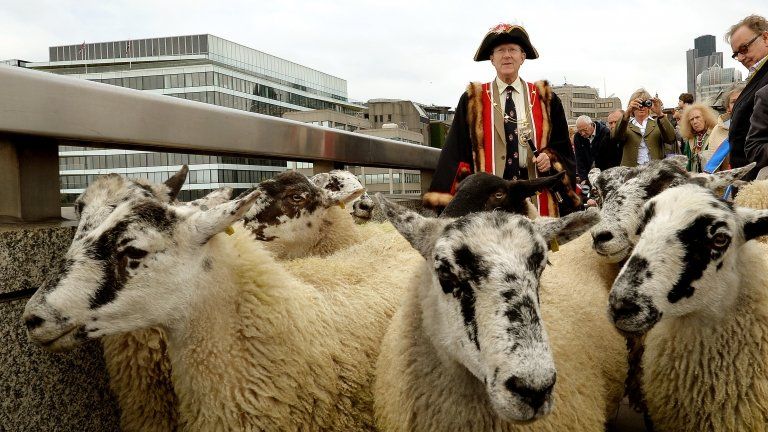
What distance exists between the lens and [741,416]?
94.9 inches

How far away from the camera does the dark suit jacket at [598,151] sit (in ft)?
25.1

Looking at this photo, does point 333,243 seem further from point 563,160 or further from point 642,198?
point 642,198

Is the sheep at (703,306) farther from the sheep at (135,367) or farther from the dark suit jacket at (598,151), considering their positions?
the dark suit jacket at (598,151)

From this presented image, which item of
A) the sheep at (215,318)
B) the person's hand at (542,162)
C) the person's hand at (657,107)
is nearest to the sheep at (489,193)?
the sheep at (215,318)

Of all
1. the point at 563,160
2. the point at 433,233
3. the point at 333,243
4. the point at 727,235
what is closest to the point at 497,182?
the point at 433,233

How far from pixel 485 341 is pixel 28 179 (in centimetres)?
190

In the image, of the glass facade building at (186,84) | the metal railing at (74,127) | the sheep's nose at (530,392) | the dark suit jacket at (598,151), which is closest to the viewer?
the sheep's nose at (530,392)

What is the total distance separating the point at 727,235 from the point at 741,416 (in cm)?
75

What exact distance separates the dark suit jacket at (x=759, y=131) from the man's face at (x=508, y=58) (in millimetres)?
1577

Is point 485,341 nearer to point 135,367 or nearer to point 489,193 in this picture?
point 489,193

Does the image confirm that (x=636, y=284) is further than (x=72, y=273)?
Yes

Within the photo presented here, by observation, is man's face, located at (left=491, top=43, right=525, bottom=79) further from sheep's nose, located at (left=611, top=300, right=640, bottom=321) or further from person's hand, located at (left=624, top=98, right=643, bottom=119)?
person's hand, located at (left=624, top=98, right=643, bottom=119)

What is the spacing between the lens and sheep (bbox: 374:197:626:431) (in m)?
1.84

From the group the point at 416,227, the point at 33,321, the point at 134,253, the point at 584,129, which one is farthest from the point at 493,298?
the point at 584,129
